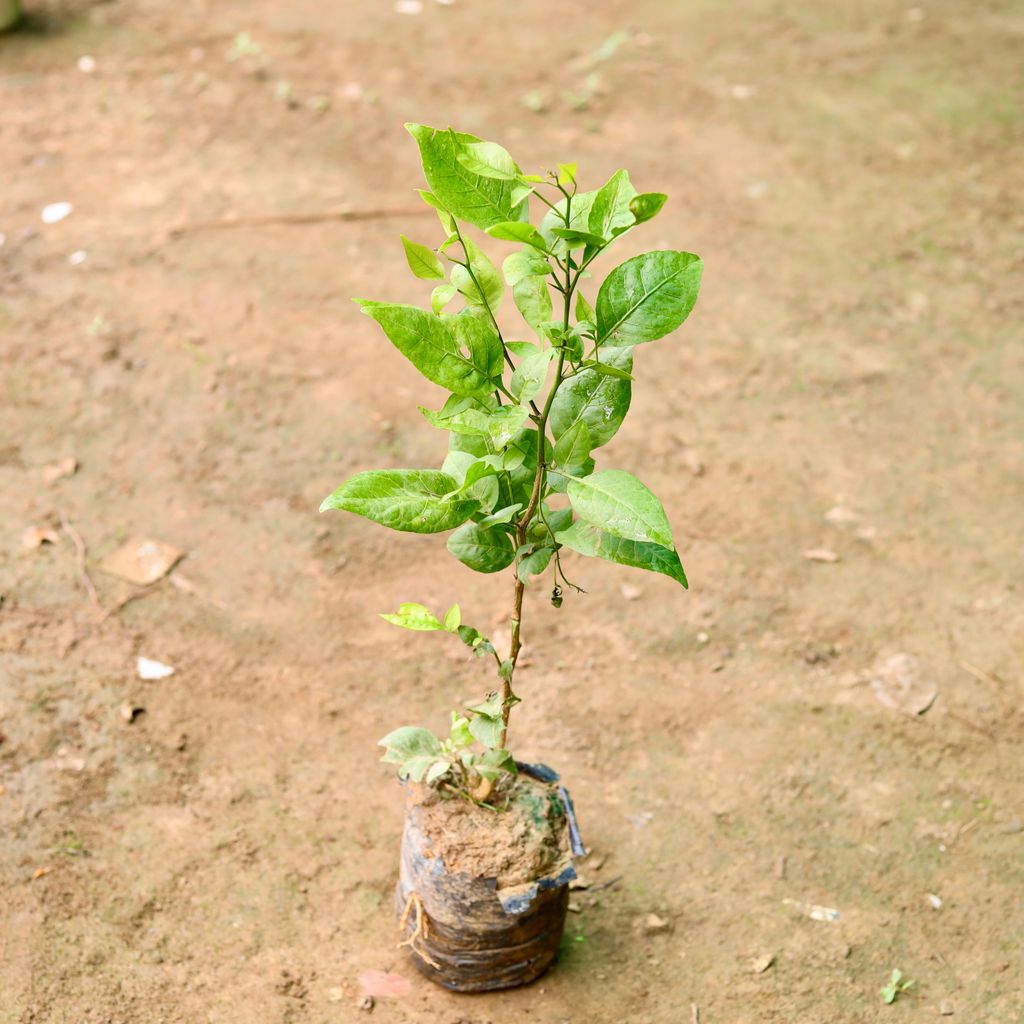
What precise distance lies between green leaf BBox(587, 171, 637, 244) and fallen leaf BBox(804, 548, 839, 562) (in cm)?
203

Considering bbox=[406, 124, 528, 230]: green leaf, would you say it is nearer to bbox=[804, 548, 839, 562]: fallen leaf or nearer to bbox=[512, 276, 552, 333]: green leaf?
bbox=[512, 276, 552, 333]: green leaf

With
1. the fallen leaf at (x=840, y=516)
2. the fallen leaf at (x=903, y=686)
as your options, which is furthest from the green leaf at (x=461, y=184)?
the fallen leaf at (x=840, y=516)

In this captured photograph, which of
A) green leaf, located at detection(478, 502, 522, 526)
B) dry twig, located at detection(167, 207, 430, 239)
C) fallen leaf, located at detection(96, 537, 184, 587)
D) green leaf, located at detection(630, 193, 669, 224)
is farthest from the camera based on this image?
dry twig, located at detection(167, 207, 430, 239)

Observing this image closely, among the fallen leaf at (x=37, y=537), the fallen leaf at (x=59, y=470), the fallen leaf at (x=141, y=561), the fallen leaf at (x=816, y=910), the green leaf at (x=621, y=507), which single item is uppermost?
the green leaf at (x=621, y=507)

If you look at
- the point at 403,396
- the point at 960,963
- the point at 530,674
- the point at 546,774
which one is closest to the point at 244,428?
the point at 403,396

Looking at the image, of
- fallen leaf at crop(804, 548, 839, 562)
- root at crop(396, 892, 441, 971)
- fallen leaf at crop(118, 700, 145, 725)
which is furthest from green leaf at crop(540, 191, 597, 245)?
fallen leaf at crop(804, 548, 839, 562)

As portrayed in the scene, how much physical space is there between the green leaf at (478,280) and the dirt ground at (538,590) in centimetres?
141

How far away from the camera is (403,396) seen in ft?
13.8

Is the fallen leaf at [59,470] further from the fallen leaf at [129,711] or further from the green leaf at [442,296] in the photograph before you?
the green leaf at [442,296]

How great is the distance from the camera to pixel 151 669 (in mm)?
3217

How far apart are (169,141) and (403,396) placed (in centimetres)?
231

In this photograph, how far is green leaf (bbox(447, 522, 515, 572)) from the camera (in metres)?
2.16

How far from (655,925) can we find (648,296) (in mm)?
1477

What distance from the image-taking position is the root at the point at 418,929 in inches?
93.8
